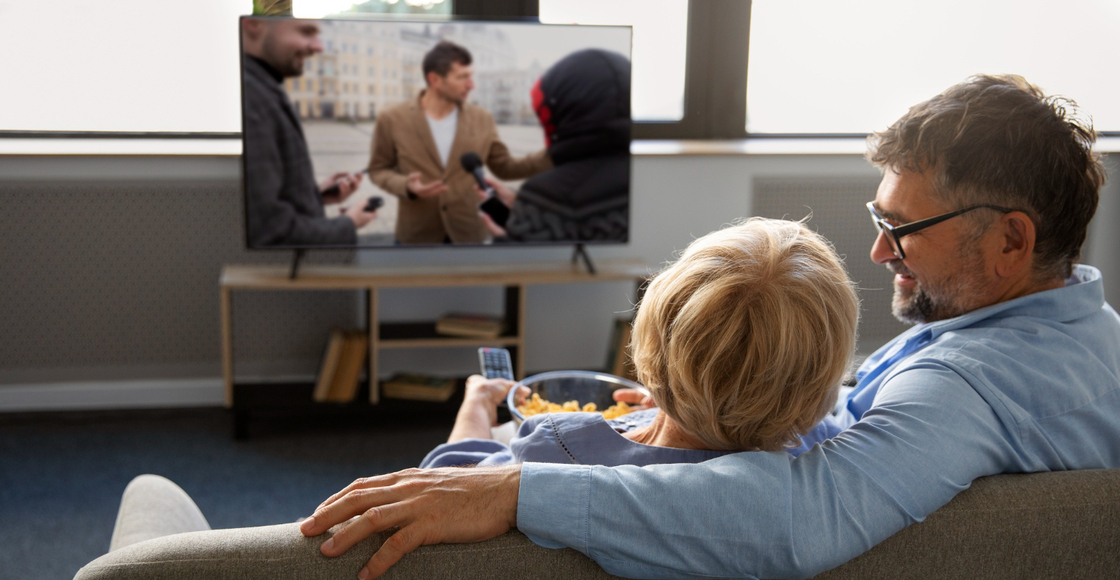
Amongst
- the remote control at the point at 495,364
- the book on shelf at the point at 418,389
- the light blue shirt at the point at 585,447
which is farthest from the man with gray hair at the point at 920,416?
the book on shelf at the point at 418,389

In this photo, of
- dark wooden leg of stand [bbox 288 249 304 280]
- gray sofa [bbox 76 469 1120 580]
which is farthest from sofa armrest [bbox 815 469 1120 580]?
dark wooden leg of stand [bbox 288 249 304 280]

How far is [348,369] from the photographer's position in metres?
3.16

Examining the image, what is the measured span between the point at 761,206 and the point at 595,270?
0.85 m

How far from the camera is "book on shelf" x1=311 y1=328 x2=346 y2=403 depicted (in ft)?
10.2

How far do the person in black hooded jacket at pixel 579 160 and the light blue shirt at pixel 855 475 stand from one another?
208cm

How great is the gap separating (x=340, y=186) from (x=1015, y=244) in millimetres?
2196

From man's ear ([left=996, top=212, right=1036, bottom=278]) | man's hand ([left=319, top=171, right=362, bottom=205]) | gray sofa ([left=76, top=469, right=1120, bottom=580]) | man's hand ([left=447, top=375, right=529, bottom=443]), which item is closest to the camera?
gray sofa ([left=76, top=469, right=1120, bottom=580])

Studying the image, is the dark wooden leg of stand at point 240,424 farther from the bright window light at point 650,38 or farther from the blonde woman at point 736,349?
the blonde woman at point 736,349

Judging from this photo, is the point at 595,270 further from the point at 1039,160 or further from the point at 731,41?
the point at 1039,160

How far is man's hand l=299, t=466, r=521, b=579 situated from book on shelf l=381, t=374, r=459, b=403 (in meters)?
2.28

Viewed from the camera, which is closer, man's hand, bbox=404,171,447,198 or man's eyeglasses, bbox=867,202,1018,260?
man's eyeglasses, bbox=867,202,1018,260

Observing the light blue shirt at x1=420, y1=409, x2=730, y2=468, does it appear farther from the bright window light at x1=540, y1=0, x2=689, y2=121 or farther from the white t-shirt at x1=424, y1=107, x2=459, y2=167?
the bright window light at x1=540, y1=0, x2=689, y2=121

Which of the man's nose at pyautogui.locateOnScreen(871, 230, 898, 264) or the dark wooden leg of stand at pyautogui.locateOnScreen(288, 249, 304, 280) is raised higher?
the man's nose at pyautogui.locateOnScreen(871, 230, 898, 264)

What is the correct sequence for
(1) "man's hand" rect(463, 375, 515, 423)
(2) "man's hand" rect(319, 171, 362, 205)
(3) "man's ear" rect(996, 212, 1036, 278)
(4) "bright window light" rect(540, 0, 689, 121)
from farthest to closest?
1. (4) "bright window light" rect(540, 0, 689, 121)
2. (2) "man's hand" rect(319, 171, 362, 205)
3. (1) "man's hand" rect(463, 375, 515, 423)
4. (3) "man's ear" rect(996, 212, 1036, 278)
